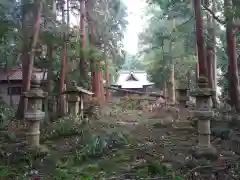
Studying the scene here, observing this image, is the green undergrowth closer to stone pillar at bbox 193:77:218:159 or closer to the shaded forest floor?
the shaded forest floor

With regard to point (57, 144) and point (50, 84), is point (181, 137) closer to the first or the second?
point (57, 144)

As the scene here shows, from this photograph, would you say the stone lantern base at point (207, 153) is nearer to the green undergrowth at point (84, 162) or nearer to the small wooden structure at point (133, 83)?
the green undergrowth at point (84, 162)

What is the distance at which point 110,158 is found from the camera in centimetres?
694

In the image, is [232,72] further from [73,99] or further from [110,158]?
[110,158]

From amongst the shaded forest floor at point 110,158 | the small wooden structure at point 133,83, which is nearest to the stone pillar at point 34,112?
the shaded forest floor at point 110,158

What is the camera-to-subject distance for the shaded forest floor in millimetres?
5855

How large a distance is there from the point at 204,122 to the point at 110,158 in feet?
8.21

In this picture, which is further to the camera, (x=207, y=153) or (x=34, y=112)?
(x=34, y=112)

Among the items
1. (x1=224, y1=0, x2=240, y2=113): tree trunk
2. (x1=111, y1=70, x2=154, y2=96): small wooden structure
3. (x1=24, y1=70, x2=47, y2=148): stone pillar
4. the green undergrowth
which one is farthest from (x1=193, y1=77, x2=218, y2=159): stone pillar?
(x1=111, y1=70, x2=154, y2=96): small wooden structure

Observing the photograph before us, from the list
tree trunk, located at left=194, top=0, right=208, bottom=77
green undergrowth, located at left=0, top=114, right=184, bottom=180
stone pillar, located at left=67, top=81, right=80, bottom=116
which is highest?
tree trunk, located at left=194, top=0, right=208, bottom=77

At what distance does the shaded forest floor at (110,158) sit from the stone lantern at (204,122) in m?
0.27

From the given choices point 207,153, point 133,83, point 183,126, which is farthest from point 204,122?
point 133,83

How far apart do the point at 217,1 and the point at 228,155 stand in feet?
38.9

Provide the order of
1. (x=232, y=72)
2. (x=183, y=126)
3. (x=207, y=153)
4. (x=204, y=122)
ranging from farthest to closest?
1. (x=232, y=72)
2. (x=183, y=126)
3. (x=204, y=122)
4. (x=207, y=153)
